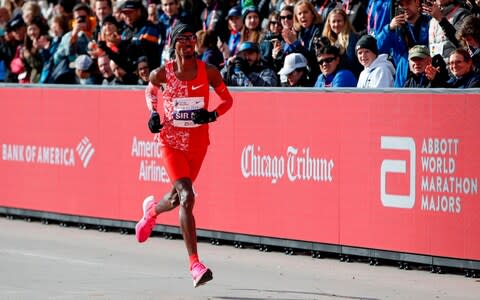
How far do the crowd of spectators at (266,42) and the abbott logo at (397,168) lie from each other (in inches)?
29.8

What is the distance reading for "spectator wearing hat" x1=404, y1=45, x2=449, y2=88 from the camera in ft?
41.2

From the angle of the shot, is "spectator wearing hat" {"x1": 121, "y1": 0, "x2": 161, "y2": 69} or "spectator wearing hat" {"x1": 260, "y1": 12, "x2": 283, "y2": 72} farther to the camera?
"spectator wearing hat" {"x1": 121, "y1": 0, "x2": 161, "y2": 69}

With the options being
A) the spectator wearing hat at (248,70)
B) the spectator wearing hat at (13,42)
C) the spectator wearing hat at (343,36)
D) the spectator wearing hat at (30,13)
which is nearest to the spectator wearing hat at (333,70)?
the spectator wearing hat at (343,36)

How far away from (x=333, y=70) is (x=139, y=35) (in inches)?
156

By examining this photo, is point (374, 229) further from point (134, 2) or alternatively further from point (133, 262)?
point (134, 2)

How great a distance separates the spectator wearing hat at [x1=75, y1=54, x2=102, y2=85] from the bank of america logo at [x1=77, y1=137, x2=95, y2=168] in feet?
4.60

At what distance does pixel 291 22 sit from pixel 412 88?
140 inches

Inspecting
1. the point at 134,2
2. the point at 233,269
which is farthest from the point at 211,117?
the point at 134,2

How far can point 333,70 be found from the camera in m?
13.9

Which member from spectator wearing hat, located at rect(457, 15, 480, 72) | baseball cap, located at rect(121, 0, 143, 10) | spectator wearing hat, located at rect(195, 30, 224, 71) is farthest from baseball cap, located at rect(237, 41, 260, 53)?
spectator wearing hat, located at rect(457, 15, 480, 72)

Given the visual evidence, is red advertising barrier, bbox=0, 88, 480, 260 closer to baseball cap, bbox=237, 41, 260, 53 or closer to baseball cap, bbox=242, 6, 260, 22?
baseball cap, bbox=237, 41, 260, 53

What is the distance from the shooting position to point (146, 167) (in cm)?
1504

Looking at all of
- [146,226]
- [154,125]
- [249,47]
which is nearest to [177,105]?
[154,125]

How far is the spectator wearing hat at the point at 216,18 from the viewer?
16984mm
